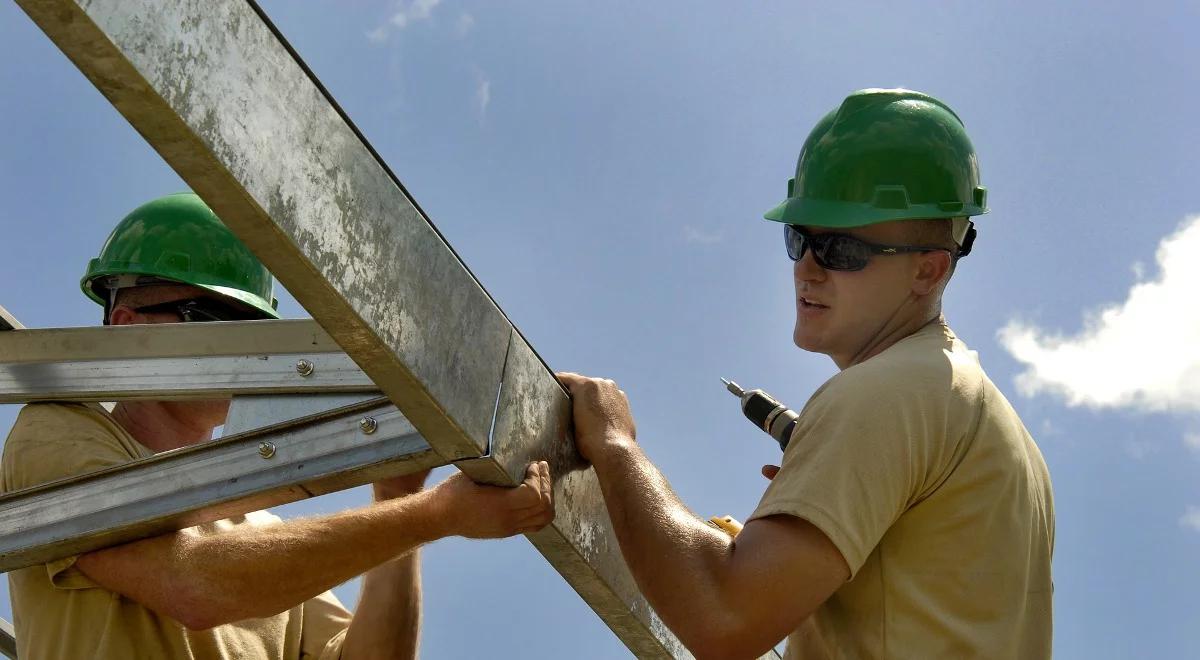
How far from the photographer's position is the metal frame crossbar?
197 cm

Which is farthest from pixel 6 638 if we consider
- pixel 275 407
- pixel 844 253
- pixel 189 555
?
pixel 844 253

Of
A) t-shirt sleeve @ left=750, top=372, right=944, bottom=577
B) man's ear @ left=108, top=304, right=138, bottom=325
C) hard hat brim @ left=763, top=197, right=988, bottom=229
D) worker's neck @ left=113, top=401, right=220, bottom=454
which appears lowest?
t-shirt sleeve @ left=750, top=372, right=944, bottom=577

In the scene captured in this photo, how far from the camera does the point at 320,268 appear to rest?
2.20m

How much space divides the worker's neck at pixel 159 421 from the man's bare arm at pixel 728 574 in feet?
6.37

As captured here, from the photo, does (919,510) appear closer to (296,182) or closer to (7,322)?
(296,182)

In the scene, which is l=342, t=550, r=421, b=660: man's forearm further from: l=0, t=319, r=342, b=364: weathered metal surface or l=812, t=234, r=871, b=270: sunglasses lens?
l=812, t=234, r=871, b=270: sunglasses lens

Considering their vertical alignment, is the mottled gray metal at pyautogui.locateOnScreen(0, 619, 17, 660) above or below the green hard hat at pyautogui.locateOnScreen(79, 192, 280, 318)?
below

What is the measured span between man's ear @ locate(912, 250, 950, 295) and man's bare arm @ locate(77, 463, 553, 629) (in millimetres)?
1330

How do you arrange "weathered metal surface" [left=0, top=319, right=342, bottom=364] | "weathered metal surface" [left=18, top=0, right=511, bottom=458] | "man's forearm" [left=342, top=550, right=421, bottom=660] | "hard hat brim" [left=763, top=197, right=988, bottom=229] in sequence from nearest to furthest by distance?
"weathered metal surface" [left=18, top=0, right=511, bottom=458] < "hard hat brim" [left=763, top=197, right=988, bottom=229] < "weathered metal surface" [left=0, top=319, right=342, bottom=364] < "man's forearm" [left=342, top=550, right=421, bottom=660]

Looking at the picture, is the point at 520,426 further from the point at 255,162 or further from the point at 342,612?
the point at 342,612

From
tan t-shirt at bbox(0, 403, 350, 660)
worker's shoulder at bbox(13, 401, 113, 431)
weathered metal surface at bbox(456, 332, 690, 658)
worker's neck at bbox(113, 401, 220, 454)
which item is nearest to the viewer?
weathered metal surface at bbox(456, 332, 690, 658)

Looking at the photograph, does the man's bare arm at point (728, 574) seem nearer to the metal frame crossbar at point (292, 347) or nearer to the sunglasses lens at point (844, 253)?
the metal frame crossbar at point (292, 347)

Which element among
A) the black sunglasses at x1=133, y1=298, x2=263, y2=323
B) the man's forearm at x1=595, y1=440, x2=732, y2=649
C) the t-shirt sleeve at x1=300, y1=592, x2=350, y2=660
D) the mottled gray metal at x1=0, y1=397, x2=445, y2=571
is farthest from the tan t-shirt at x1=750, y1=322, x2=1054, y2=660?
the black sunglasses at x1=133, y1=298, x2=263, y2=323

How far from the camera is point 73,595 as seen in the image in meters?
3.62
